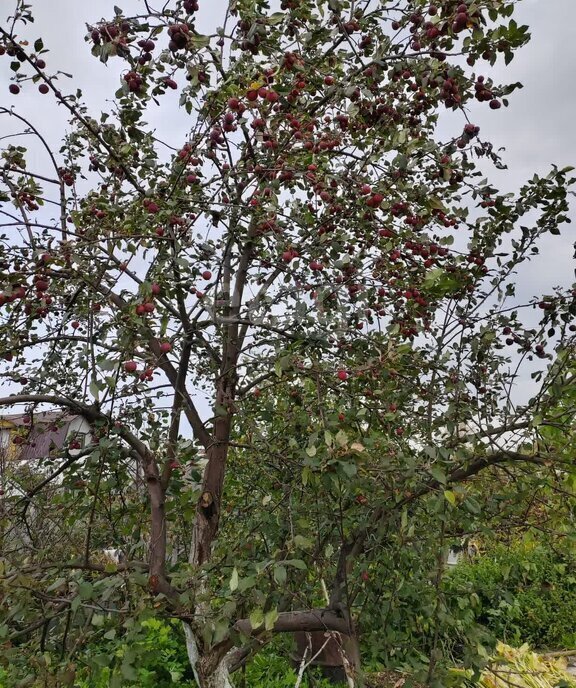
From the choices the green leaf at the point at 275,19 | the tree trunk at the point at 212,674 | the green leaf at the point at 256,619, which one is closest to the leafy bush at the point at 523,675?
the tree trunk at the point at 212,674

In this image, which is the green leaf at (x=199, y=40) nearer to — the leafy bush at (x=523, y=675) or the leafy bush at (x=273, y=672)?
the leafy bush at (x=273, y=672)

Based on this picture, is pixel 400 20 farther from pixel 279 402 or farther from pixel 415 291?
pixel 279 402

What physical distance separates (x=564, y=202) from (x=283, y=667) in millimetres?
3572

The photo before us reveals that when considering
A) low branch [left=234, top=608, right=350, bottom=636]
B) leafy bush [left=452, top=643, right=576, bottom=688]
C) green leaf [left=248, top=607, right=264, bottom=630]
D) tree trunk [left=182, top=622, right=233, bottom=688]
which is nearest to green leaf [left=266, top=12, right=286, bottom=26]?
green leaf [left=248, top=607, right=264, bottom=630]

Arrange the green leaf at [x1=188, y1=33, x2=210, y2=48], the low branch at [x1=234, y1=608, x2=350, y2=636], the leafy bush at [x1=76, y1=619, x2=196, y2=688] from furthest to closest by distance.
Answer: the leafy bush at [x1=76, y1=619, x2=196, y2=688]
the low branch at [x1=234, y1=608, x2=350, y2=636]
the green leaf at [x1=188, y1=33, x2=210, y2=48]

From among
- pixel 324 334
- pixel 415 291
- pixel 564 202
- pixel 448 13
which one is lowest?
pixel 324 334

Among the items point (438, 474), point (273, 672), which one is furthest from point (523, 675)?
point (438, 474)

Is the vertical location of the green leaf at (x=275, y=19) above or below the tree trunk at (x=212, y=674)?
above

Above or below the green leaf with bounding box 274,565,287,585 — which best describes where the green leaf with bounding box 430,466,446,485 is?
above

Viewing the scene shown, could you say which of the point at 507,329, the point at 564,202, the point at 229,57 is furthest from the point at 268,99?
the point at 507,329

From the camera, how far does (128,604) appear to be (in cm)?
209

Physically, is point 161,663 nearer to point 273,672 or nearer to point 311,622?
point 273,672

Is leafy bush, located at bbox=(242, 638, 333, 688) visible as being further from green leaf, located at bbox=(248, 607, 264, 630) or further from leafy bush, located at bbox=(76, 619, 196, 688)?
green leaf, located at bbox=(248, 607, 264, 630)

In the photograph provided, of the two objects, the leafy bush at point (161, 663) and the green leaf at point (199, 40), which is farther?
the leafy bush at point (161, 663)
